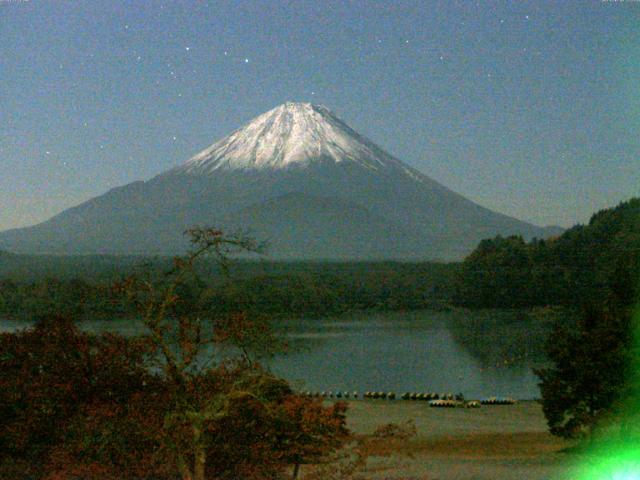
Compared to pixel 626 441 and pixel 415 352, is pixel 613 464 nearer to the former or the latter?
pixel 626 441

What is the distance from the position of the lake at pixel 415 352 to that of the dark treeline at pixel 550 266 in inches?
76.3

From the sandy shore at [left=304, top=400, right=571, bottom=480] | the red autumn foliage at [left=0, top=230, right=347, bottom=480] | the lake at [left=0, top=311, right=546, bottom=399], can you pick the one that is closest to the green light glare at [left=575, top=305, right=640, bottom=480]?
the sandy shore at [left=304, top=400, right=571, bottom=480]

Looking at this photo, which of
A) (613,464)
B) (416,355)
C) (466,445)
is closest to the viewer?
(613,464)

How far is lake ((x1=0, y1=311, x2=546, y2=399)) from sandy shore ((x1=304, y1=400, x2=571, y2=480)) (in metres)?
3.69

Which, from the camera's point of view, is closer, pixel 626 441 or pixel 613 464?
pixel 613 464

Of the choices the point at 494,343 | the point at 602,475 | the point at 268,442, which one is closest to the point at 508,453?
the point at 602,475

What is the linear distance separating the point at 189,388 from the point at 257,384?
3.90ft

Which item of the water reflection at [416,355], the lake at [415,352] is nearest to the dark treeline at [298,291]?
the lake at [415,352]

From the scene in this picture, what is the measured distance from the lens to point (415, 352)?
2411 inches

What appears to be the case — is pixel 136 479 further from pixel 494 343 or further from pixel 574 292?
pixel 574 292

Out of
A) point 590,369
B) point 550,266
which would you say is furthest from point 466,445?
point 550,266

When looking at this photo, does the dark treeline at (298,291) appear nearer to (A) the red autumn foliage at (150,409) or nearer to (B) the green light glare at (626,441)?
(B) the green light glare at (626,441)

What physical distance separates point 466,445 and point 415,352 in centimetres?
4032

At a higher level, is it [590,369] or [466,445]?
[590,369]
